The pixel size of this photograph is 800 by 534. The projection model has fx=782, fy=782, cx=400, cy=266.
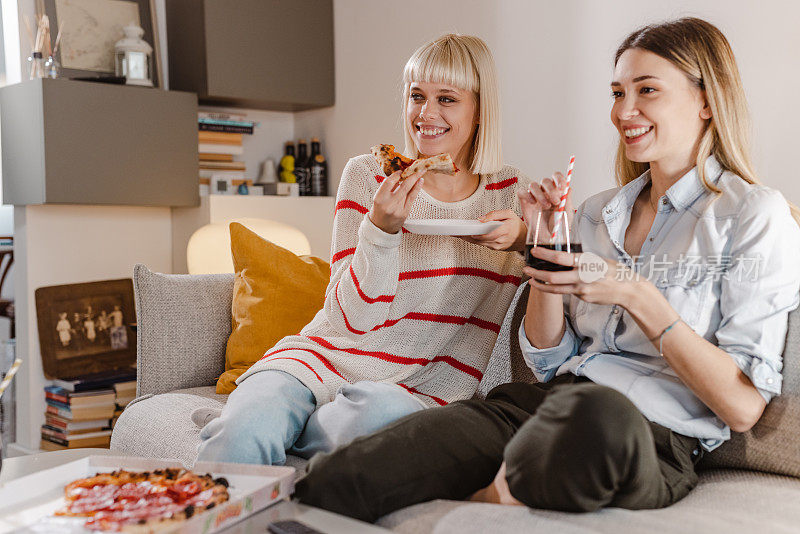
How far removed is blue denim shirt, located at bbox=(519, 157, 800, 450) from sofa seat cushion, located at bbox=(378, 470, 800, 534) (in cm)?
15

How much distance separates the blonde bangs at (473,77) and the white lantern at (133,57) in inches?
77.7

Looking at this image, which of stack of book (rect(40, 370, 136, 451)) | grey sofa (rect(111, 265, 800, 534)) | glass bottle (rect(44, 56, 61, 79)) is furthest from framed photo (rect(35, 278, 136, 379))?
grey sofa (rect(111, 265, 800, 534))

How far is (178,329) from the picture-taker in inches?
86.3

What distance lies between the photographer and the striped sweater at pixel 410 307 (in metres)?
1.69

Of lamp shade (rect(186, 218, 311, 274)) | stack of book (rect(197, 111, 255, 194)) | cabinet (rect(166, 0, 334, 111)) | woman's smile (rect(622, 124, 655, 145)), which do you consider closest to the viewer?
woman's smile (rect(622, 124, 655, 145))

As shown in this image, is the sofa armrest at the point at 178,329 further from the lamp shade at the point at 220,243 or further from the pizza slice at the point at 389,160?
the pizza slice at the point at 389,160

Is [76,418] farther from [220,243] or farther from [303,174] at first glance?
[303,174]

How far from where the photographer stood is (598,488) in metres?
1.10

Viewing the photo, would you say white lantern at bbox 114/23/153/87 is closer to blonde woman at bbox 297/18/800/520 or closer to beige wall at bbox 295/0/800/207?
beige wall at bbox 295/0/800/207

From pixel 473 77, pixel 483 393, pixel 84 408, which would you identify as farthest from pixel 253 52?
pixel 483 393

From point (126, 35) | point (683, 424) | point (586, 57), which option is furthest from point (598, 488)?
point (126, 35)

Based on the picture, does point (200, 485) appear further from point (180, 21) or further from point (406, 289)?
point (180, 21)

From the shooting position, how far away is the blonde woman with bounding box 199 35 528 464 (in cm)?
161

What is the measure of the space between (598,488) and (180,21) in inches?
128
